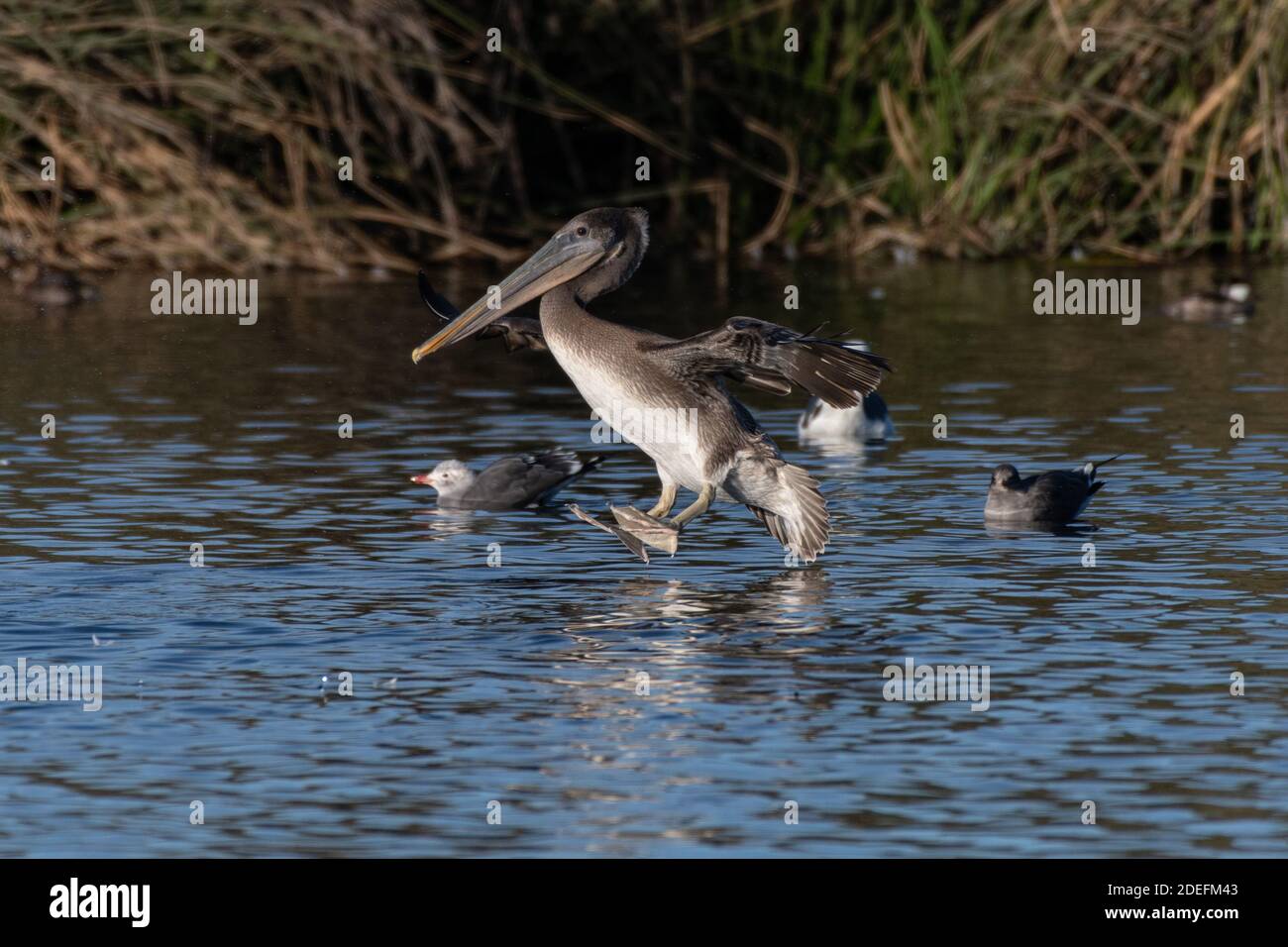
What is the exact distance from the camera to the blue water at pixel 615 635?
6.09 meters

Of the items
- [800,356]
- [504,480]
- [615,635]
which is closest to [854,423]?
[504,480]

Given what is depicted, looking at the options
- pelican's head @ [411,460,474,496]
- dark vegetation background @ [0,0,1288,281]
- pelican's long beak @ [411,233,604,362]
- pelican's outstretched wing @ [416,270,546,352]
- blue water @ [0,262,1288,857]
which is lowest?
blue water @ [0,262,1288,857]

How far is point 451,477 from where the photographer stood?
11297mm

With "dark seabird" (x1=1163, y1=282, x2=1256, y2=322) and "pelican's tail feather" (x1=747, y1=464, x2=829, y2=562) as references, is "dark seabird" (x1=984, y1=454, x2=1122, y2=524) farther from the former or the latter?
"dark seabird" (x1=1163, y1=282, x2=1256, y2=322)

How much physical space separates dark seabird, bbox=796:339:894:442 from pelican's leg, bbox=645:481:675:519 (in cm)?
336

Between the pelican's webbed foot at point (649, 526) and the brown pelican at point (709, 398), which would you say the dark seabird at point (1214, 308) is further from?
the pelican's webbed foot at point (649, 526)

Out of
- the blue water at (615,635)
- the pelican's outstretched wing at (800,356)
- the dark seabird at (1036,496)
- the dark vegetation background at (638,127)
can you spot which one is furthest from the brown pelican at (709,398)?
the dark vegetation background at (638,127)

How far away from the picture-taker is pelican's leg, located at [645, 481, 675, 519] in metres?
9.71

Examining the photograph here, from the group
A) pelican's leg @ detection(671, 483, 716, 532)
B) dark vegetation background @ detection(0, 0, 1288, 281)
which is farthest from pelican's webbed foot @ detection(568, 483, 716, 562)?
dark vegetation background @ detection(0, 0, 1288, 281)

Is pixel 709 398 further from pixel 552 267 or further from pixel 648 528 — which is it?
pixel 552 267

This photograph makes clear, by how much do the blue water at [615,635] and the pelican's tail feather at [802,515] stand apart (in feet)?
0.42

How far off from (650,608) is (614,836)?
2886 mm

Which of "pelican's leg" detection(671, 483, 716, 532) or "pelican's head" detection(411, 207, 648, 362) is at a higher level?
"pelican's head" detection(411, 207, 648, 362)
